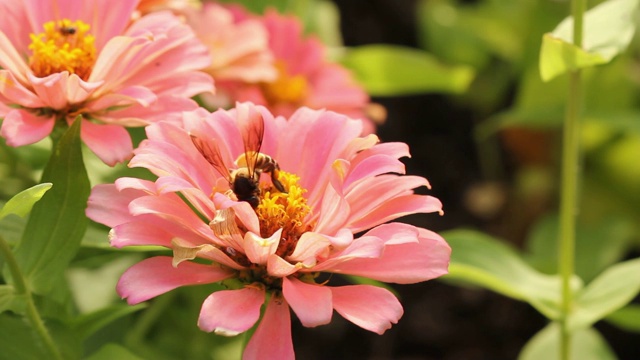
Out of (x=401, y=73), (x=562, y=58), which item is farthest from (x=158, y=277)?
(x=401, y=73)

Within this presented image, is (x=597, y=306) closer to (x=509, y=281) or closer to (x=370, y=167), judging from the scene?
(x=509, y=281)

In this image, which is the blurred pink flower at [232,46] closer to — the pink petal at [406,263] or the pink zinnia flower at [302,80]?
the pink zinnia flower at [302,80]

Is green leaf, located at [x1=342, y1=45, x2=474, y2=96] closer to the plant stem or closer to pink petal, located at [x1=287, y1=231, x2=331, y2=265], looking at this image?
the plant stem

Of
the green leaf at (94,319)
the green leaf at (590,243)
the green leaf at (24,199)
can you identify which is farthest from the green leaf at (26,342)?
the green leaf at (590,243)

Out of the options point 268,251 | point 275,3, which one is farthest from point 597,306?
point 275,3

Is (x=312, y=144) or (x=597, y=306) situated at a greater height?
(x=597, y=306)

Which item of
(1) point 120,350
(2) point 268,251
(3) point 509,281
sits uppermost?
(3) point 509,281
